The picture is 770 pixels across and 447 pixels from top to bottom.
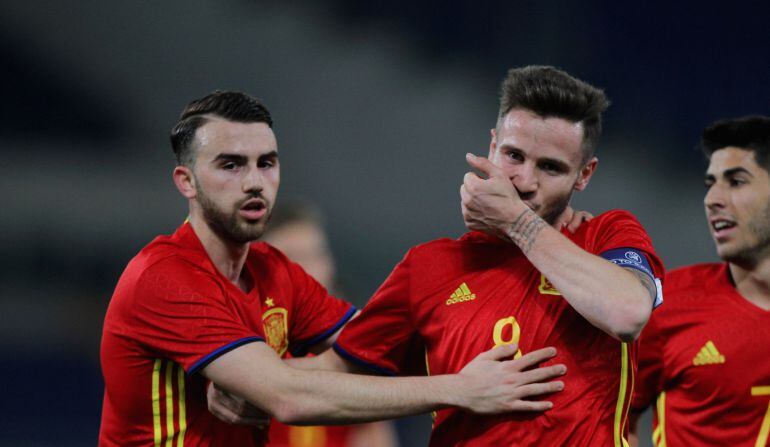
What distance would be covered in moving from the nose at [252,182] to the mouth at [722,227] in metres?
1.98

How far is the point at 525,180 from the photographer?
98.0 inches

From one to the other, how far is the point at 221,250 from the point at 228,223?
0.34ft

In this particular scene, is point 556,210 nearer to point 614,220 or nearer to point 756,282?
point 614,220

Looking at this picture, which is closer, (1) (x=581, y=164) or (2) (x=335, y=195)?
(1) (x=581, y=164)

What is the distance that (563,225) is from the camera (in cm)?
265

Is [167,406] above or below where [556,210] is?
below

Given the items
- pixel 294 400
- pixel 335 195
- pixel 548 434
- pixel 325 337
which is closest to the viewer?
pixel 548 434

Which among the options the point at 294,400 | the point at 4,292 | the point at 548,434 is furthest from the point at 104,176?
the point at 548,434

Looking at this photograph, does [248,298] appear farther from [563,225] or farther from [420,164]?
[420,164]

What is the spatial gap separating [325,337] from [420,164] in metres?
4.26

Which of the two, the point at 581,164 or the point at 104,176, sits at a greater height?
the point at 104,176

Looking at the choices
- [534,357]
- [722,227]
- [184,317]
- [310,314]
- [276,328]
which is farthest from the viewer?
[722,227]

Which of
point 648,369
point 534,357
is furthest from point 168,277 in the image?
point 648,369

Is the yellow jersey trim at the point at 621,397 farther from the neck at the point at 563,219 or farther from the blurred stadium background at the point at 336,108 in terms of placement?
→ the blurred stadium background at the point at 336,108
